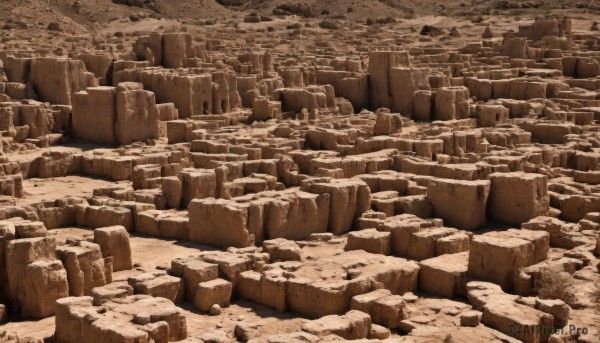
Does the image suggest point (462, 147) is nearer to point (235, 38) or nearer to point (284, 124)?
point (284, 124)

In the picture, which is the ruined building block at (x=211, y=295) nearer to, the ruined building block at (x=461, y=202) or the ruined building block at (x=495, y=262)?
the ruined building block at (x=495, y=262)

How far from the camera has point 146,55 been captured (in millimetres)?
39625

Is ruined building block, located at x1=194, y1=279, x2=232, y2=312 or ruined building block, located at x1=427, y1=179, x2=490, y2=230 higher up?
ruined building block, located at x1=427, y1=179, x2=490, y2=230

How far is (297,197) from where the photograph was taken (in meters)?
20.3

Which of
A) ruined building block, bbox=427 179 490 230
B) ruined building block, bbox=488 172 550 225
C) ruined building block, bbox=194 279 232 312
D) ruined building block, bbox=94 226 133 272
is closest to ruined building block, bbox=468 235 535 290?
ruined building block, bbox=427 179 490 230

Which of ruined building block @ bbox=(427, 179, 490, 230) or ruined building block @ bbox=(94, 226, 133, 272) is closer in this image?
ruined building block @ bbox=(94, 226, 133, 272)

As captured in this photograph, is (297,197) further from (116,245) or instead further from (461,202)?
(116,245)

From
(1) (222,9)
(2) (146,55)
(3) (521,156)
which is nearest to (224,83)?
(2) (146,55)

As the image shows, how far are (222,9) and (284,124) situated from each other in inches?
1829

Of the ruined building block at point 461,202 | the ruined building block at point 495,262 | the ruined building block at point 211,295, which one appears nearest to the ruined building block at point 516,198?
the ruined building block at point 461,202

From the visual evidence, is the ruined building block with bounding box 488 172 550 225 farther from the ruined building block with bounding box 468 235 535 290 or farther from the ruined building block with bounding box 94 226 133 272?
the ruined building block with bounding box 94 226 133 272

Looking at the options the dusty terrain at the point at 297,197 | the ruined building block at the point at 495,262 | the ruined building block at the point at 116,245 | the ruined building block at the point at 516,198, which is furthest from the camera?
the ruined building block at the point at 516,198

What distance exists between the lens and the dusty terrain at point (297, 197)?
49.4 ft

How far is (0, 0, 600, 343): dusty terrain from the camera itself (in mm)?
15062
